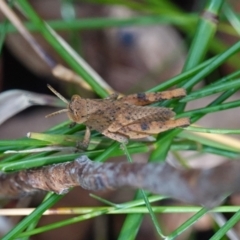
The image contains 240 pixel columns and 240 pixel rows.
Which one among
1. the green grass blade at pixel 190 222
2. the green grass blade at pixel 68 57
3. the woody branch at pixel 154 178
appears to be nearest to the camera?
the woody branch at pixel 154 178

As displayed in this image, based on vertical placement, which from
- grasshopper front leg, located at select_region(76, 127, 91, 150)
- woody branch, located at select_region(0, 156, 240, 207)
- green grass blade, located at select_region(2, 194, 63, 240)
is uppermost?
grasshopper front leg, located at select_region(76, 127, 91, 150)

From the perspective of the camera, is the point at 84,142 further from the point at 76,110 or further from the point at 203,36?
the point at 203,36

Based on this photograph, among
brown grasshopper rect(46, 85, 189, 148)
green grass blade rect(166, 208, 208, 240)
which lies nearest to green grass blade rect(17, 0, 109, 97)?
brown grasshopper rect(46, 85, 189, 148)

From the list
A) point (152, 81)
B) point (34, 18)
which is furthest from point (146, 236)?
point (34, 18)

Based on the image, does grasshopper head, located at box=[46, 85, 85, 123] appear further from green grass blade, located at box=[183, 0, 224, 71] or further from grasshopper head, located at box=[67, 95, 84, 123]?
green grass blade, located at box=[183, 0, 224, 71]

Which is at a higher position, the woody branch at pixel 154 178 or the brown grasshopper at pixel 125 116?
the brown grasshopper at pixel 125 116

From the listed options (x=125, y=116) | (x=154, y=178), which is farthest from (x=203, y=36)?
(x=154, y=178)

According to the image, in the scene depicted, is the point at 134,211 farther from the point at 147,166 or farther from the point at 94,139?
the point at 147,166

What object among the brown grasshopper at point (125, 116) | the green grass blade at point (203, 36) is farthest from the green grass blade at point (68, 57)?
the green grass blade at point (203, 36)

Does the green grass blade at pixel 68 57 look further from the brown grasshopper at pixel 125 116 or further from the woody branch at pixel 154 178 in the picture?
the woody branch at pixel 154 178
